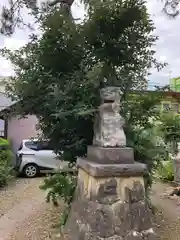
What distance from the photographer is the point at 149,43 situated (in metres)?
5.08

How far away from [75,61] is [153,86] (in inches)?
55.0

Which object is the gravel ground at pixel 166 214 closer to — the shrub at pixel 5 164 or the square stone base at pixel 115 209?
the square stone base at pixel 115 209

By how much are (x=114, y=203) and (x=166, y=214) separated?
228 cm

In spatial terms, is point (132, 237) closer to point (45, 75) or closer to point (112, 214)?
point (112, 214)

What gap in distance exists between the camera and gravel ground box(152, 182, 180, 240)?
492 centimetres

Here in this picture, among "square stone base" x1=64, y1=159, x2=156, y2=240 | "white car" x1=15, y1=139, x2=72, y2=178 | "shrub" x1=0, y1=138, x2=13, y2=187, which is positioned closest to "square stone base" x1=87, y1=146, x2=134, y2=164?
"square stone base" x1=64, y1=159, x2=156, y2=240

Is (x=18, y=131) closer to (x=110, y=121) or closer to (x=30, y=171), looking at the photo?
(x=30, y=171)

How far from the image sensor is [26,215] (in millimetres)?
6070

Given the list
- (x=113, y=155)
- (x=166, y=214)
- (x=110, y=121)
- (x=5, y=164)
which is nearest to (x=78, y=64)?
(x=110, y=121)

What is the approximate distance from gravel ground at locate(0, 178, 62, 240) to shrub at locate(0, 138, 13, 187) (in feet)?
1.09

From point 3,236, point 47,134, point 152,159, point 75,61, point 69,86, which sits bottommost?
point 3,236

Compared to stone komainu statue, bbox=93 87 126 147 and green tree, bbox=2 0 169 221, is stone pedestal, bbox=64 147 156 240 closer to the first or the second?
stone komainu statue, bbox=93 87 126 147

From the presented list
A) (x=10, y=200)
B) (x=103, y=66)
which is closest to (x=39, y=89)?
(x=103, y=66)

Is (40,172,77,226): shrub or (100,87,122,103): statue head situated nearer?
(100,87,122,103): statue head
